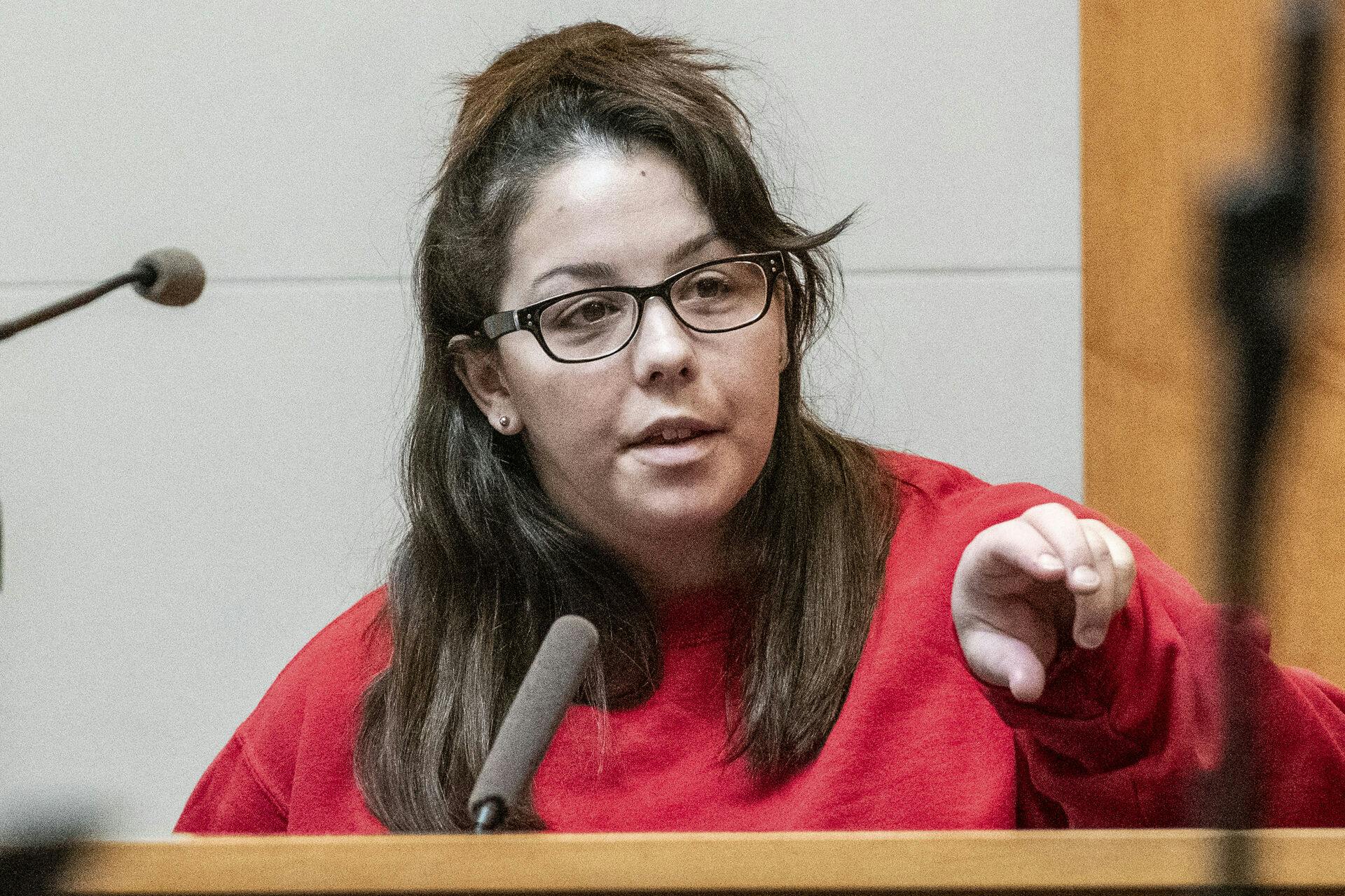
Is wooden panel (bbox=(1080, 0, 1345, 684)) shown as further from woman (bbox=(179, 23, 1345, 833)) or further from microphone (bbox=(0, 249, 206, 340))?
microphone (bbox=(0, 249, 206, 340))

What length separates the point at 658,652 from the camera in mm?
1048

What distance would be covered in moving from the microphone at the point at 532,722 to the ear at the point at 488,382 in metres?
0.57

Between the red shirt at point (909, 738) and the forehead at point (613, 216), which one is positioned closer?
the red shirt at point (909, 738)

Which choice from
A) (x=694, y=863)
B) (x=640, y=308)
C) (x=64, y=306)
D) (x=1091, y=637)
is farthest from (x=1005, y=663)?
(x=64, y=306)

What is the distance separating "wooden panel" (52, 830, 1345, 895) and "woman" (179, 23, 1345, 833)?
0.39 metres

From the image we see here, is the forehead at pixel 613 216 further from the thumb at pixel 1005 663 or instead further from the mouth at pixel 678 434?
the thumb at pixel 1005 663

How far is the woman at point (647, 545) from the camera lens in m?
0.95

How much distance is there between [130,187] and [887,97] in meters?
0.76

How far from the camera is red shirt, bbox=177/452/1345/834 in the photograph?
737mm

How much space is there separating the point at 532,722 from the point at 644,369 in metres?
0.48

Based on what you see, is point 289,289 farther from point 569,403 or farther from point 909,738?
point 909,738

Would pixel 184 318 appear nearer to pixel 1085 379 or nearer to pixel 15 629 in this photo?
pixel 15 629

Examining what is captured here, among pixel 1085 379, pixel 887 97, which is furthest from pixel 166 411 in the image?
pixel 1085 379

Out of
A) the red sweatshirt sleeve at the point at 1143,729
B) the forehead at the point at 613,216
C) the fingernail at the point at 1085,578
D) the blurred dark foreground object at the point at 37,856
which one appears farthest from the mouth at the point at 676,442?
the blurred dark foreground object at the point at 37,856
